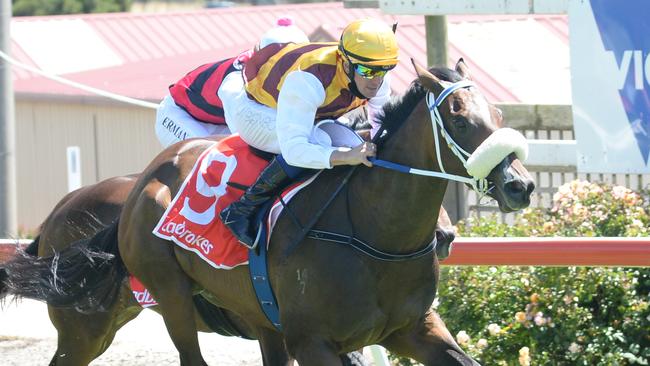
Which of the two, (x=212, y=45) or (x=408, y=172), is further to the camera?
(x=212, y=45)

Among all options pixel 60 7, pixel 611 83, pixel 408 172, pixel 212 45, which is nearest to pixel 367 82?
pixel 408 172

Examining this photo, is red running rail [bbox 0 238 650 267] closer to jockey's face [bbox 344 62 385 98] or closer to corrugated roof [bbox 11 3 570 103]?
jockey's face [bbox 344 62 385 98]

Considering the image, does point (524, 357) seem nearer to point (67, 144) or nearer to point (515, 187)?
point (515, 187)

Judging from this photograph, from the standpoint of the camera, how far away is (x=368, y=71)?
491 centimetres

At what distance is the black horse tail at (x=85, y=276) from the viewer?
6.02 m

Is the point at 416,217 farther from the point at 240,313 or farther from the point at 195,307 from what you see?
the point at 195,307

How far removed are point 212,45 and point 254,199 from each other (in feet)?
50.7

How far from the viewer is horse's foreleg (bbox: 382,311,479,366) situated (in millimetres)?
5145

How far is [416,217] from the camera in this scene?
4.90m

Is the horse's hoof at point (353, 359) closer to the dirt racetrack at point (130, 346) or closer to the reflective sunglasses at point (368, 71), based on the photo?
the reflective sunglasses at point (368, 71)

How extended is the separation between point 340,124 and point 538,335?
6.07 ft

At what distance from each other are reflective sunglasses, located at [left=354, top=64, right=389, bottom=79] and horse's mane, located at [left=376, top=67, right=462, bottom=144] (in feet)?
0.43

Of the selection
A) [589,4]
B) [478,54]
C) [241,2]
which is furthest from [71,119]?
[241,2]

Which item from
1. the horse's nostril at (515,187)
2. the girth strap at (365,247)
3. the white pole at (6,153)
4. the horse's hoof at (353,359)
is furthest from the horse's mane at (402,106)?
the white pole at (6,153)
